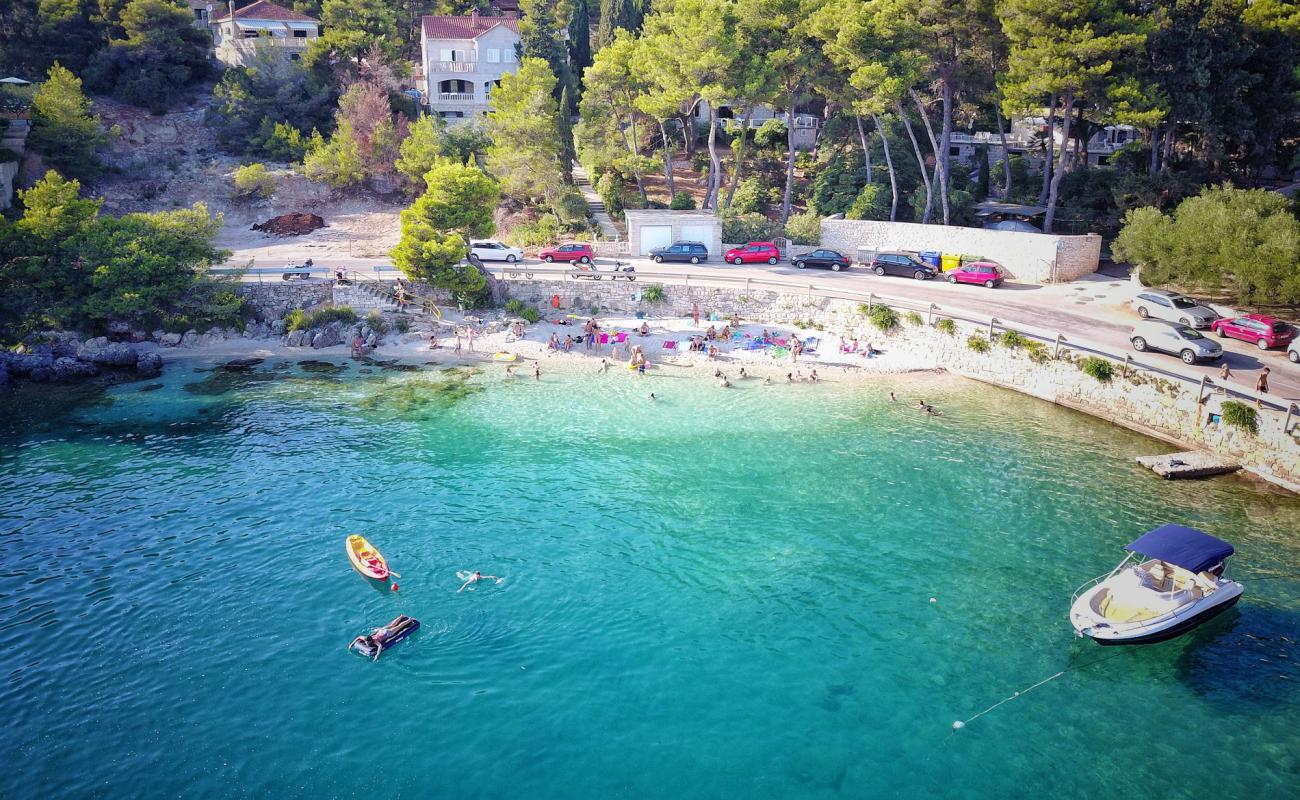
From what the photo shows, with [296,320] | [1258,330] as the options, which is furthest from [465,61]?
[1258,330]

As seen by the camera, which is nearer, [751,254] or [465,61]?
[751,254]

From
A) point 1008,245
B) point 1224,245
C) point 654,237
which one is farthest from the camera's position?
point 654,237

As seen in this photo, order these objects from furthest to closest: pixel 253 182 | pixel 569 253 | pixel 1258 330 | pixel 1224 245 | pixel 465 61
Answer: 1. pixel 465 61
2. pixel 253 182
3. pixel 569 253
4. pixel 1224 245
5. pixel 1258 330

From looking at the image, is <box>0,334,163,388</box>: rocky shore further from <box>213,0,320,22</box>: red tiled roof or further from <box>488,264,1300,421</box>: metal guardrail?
<box>213,0,320,22</box>: red tiled roof

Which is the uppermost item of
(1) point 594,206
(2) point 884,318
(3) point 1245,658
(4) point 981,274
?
(1) point 594,206

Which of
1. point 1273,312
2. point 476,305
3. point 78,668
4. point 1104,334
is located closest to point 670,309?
point 476,305

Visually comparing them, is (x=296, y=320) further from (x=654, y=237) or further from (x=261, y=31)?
(x=261, y=31)

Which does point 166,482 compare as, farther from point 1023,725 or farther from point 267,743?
point 1023,725
